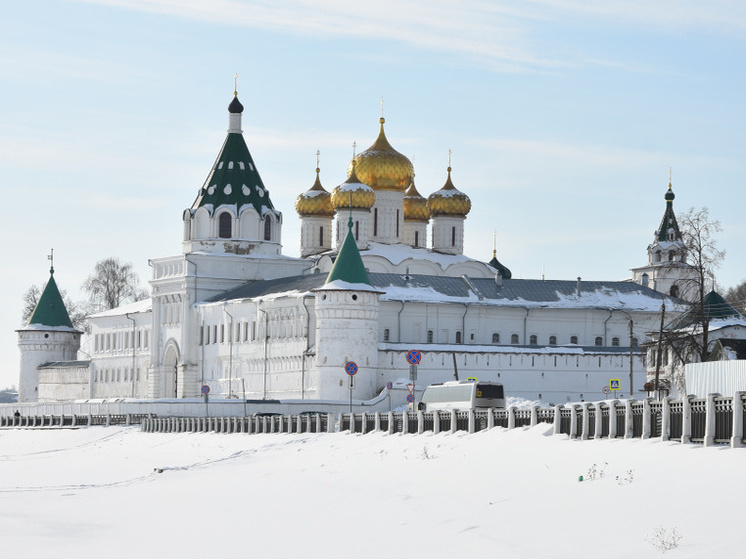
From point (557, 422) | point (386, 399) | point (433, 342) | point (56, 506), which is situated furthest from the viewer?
point (433, 342)

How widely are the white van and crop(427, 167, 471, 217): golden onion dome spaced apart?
39972mm

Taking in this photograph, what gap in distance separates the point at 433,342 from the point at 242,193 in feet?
55.3

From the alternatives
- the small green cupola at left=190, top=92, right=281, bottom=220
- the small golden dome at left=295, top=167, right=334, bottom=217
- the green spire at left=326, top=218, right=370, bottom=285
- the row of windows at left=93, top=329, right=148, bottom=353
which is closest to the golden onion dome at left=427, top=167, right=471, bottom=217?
the small golden dome at left=295, top=167, right=334, bottom=217

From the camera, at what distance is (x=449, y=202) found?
3435 inches

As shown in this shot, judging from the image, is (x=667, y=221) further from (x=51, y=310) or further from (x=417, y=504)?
(x=417, y=504)

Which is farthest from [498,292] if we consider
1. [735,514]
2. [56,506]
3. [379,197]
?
[735,514]

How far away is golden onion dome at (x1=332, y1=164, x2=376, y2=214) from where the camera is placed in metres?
81.7

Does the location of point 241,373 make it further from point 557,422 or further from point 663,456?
point 663,456

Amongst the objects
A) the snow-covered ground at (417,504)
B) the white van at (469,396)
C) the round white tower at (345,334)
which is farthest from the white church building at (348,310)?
the snow-covered ground at (417,504)

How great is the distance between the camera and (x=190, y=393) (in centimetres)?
8088

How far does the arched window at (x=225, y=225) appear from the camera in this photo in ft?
279

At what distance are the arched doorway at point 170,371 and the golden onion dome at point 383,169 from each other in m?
12.7

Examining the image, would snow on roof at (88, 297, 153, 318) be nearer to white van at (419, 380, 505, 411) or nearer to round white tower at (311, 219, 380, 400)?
round white tower at (311, 219, 380, 400)

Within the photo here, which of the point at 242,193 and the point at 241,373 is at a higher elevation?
the point at 242,193
